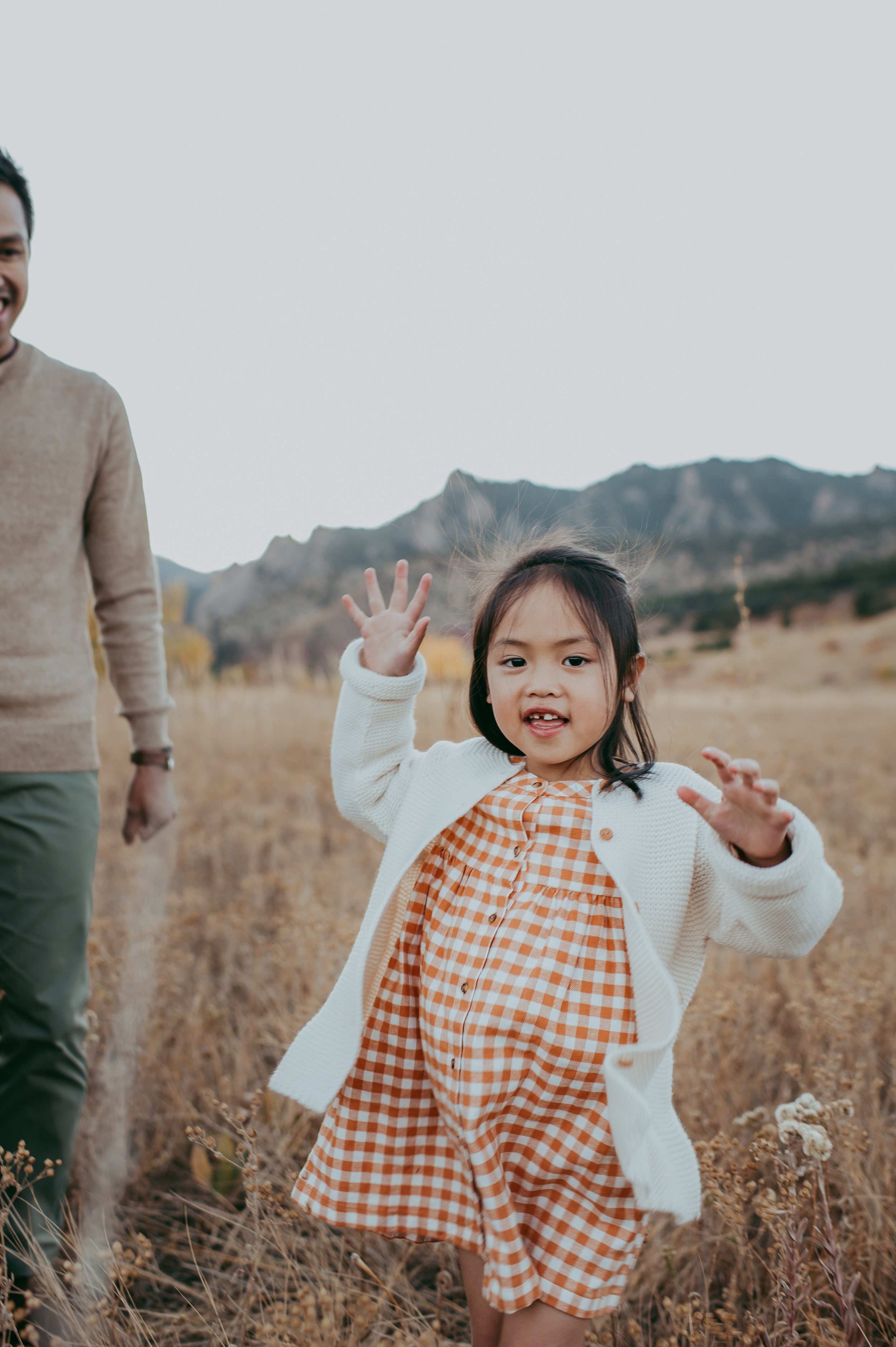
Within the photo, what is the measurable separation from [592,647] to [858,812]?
513 centimetres

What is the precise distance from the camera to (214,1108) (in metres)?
2.39

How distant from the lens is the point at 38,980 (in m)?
1.84

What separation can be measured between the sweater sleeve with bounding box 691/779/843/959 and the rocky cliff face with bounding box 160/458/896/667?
1.63 feet

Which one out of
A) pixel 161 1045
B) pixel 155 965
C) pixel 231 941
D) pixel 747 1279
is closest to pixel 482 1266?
pixel 747 1279

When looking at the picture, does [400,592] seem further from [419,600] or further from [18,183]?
[18,183]

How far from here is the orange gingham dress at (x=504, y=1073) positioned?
128 cm

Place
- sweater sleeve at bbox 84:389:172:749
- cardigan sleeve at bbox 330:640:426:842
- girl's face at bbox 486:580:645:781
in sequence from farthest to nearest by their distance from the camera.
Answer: sweater sleeve at bbox 84:389:172:749 → cardigan sleeve at bbox 330:640:426:842 → girl's face at bbox 486:580:645:781

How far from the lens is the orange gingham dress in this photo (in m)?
1.28

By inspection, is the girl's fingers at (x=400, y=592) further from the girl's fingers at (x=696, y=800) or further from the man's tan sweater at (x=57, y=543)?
the man's tan sweater at (x=57, y=543)

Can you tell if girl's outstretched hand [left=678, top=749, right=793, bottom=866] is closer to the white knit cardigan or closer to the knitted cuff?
the white knit cardigan

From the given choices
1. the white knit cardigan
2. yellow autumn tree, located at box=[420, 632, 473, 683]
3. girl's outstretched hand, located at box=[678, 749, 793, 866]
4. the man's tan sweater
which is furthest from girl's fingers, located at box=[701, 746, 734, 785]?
yellow autumn tree, located at box=[420, 632, 473, 683]

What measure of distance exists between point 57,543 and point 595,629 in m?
1.24

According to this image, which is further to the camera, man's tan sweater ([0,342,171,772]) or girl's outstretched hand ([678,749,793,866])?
man's tan sweater ([0,342,171,772])

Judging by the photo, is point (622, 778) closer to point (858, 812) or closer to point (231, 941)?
point (231, 941)
